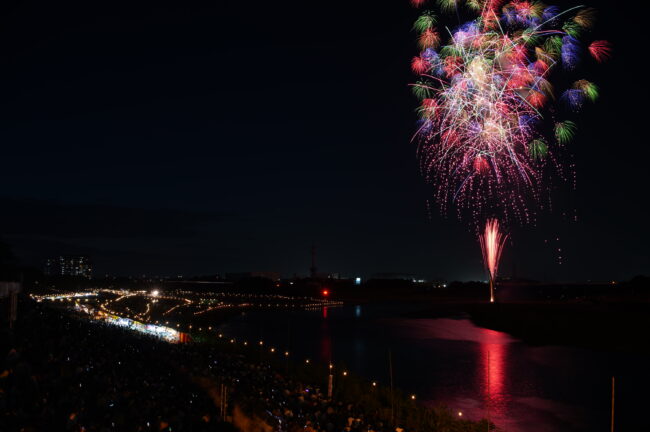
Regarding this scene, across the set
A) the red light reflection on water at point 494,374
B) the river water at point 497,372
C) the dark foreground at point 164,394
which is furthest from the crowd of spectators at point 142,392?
the red light reflection on water at point 494,374

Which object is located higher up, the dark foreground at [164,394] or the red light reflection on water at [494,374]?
the dark foreground at [164,394]

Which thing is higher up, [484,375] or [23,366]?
[23,366]

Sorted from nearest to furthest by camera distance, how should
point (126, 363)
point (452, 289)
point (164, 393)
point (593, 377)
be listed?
Answer: 1. point (164, 393)
2. point (126, 363)
3. point (593, 377)
4. point (452, 289)

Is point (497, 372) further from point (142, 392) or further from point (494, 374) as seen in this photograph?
point (142, 392)

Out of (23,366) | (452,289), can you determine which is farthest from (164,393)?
(452,289)

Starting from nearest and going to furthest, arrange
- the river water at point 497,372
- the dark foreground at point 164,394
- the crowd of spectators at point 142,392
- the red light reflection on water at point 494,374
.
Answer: the crowd of spectators at point 142,392, the dark foreground at point 164,394, the river water at point 497,372, the red light reflection on water at point 494,374

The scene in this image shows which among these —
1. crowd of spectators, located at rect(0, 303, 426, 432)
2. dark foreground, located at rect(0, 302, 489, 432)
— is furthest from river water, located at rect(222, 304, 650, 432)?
crowd of spectators, located at rect(0, 303, 426, 432)

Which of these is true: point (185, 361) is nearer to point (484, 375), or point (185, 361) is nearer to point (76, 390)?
point (76, 390)

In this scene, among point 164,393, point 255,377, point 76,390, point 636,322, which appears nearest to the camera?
point 76,390

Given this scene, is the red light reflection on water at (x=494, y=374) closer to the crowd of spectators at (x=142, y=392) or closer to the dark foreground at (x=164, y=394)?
the dark foreground at (x=164, y=394)
